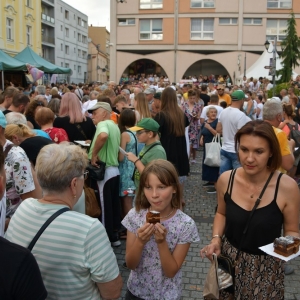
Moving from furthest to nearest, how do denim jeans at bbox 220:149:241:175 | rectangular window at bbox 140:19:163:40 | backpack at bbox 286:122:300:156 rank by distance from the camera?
rectangular window at bbox 140:19:163:40
denim jeans at bbox 220:149:241:175
backpack at bbox 286:122:300:156

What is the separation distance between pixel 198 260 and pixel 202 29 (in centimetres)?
3304

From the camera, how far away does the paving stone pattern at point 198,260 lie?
4.24 metres

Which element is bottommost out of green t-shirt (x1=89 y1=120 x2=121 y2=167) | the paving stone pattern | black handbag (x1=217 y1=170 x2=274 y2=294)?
the paving stone pattern

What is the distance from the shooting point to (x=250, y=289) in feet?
8.61

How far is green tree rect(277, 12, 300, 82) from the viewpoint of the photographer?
25.6 m

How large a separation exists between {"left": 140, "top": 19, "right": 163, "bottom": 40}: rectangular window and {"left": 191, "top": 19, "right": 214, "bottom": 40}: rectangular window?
3056mm

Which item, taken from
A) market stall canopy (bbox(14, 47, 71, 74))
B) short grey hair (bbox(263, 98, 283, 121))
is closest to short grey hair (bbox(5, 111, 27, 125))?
short grey hair (bbox(263, 98, 283, 121))

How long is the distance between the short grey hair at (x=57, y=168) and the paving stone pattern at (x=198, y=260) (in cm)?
221

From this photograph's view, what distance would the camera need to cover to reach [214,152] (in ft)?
25.8

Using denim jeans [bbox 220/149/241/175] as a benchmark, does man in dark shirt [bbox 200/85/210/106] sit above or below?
above

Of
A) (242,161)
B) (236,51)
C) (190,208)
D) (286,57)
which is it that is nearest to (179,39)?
(236,51)

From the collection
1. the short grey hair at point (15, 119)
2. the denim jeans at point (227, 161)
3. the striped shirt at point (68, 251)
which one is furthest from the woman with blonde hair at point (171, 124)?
the striped shirt at point (68, 251)

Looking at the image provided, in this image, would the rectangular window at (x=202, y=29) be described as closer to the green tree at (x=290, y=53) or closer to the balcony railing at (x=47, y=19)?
the green tree at (x=290, y=53)

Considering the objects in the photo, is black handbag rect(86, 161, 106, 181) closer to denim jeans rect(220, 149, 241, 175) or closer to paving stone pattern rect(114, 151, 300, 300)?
paving stone pattern rect(114, 151, 300, 300)
